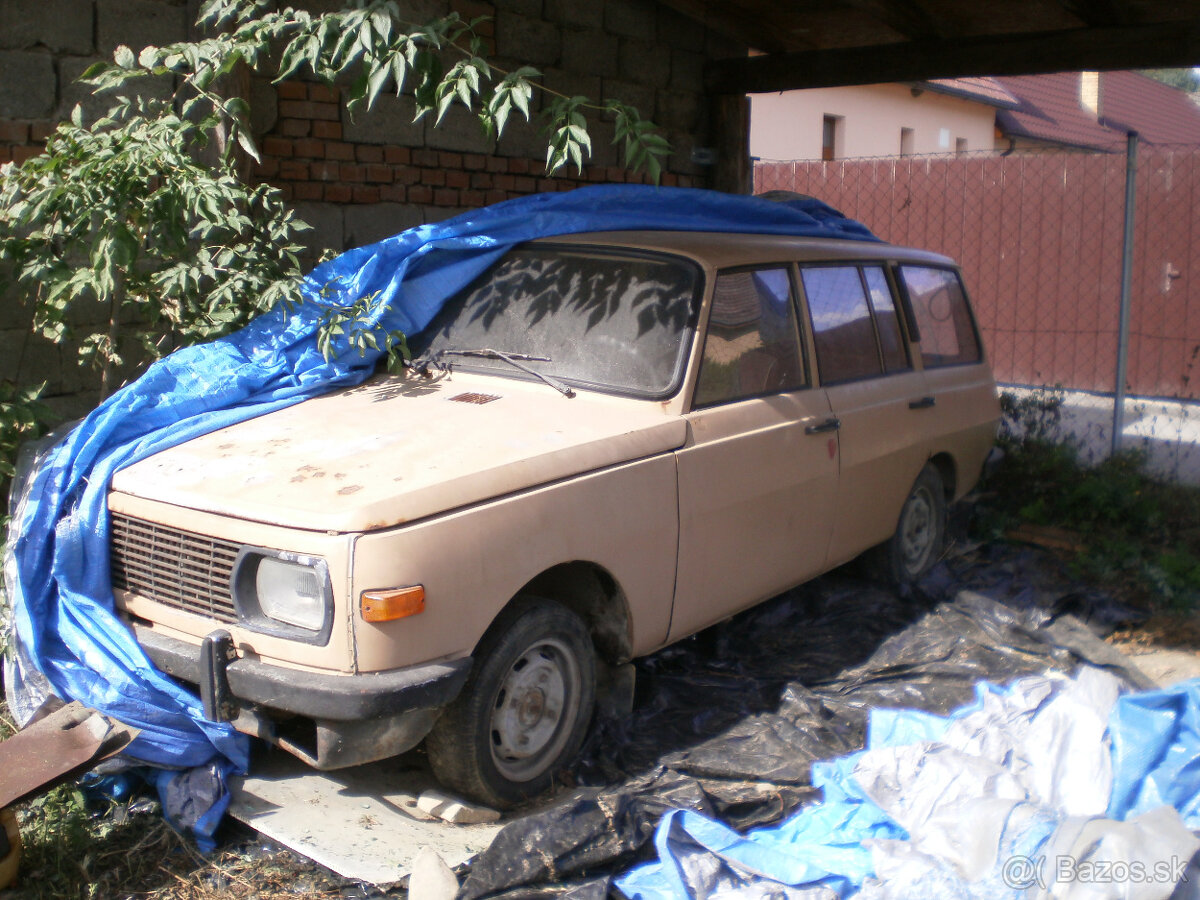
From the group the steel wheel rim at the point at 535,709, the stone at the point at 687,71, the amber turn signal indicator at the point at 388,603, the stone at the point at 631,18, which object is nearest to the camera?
the amber turn signal indicator at the point at 388,603

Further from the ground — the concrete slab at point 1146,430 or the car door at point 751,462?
the car door at point 751,462

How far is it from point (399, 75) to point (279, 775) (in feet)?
7.81

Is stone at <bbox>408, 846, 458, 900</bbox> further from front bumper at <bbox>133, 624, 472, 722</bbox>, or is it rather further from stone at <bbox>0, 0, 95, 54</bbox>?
stone at <bbox>0, 0, 95, 54</bbox>

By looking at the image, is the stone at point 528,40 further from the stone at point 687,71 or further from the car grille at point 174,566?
the car grille at point 174,566

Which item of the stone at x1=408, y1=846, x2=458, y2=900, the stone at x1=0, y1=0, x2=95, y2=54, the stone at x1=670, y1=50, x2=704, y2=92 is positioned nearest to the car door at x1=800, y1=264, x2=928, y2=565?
the stone at x1=408, y1=846, x2=458, y2=900

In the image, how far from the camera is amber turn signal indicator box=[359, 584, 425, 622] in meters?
2.90

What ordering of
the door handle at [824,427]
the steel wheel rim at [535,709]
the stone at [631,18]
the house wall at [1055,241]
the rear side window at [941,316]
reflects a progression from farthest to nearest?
the house wall at [1055,241], the stone at [631,18], the rear side window at [941,316], the door handle at [824,427], the steel wheel rim at [535,709]

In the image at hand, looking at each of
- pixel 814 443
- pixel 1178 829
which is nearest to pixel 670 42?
pixel 814 443

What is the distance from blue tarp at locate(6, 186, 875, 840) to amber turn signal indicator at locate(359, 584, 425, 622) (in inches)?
30.1

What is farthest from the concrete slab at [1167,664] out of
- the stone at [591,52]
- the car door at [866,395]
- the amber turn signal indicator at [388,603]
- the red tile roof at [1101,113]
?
the red tile roof at [1101,113]

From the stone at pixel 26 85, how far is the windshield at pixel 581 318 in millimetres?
1948

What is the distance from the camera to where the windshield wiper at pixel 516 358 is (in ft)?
12.9

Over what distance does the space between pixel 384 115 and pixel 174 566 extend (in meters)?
3.55

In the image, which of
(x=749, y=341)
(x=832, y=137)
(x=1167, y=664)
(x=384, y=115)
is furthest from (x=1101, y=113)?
(x=749, y=341)
